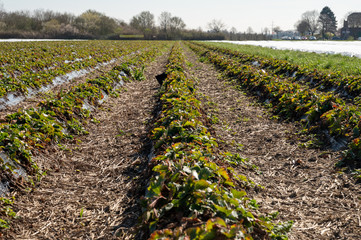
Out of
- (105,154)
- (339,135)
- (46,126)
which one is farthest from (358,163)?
(46,126)

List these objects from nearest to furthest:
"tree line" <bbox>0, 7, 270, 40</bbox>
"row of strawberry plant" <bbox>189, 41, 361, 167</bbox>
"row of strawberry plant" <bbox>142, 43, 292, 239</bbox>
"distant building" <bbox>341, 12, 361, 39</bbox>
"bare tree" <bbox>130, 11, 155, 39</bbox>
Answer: "row of strawberry plant" <bbox>142, 43, 292, 239</bbox>
"row of strawberry plant" <bbox>189, 41, 361, 167</bbox>
"tree line" <bbox>0, 7, 270, 40</bbox>
"distant building" <bbox>341, 12, 361, 39</bbox>
"bare tree" <bbox>130, 11, 155, 39</bbox>

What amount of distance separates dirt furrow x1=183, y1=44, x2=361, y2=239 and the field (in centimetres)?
2

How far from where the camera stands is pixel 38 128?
546 cm

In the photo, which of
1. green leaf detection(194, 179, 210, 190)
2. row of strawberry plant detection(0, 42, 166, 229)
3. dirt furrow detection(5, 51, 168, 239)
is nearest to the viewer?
green leaf detection(194, 179, 210, 190)

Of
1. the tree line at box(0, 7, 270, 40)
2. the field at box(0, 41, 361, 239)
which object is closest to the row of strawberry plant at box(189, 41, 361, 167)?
the field at box(0, 41, 361, 239)

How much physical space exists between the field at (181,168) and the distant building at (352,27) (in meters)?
94.9

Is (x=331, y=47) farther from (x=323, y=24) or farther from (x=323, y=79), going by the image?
(x=323, y=24)

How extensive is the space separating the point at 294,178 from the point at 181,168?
2.41m

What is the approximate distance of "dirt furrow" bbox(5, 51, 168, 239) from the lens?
350 centimetres

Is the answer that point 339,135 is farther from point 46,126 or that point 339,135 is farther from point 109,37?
point 109,37

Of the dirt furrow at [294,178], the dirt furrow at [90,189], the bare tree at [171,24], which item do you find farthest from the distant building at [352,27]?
the dirt furrow at [90,189]

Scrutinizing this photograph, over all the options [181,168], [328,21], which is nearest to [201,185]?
[181,168]

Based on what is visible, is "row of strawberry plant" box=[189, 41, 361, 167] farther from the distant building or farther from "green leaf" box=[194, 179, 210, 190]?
the distant building

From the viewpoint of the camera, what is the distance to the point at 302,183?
15.2 ft
